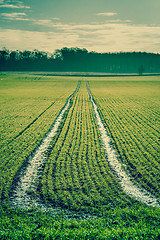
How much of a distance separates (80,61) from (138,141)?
560ft

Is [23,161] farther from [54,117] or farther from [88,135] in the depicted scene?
[54,117]

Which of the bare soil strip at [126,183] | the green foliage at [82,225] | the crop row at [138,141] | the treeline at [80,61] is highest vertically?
the treeline at [80,61]

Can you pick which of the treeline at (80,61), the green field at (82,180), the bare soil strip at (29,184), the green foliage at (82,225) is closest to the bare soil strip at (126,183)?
the green field at (82,180)

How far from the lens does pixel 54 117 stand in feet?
69.0

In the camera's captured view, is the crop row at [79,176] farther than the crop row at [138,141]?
No

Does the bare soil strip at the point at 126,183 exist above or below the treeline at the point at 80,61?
below

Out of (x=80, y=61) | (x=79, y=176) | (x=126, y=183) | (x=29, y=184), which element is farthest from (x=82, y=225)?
(x=80, y=61)

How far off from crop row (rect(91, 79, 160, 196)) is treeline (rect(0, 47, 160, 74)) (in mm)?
141017

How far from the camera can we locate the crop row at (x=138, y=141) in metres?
9.58

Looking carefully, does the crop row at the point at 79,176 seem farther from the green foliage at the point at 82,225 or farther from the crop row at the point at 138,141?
the crop row at the point at 138,141

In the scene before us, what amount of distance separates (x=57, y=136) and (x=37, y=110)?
10141 mm

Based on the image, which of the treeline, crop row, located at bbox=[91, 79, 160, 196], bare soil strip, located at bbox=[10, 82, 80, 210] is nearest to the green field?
crop row, located at bbox=[91, 79, 160, 196]

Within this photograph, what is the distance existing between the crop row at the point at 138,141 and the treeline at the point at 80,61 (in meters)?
141

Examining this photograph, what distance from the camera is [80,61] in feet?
578
